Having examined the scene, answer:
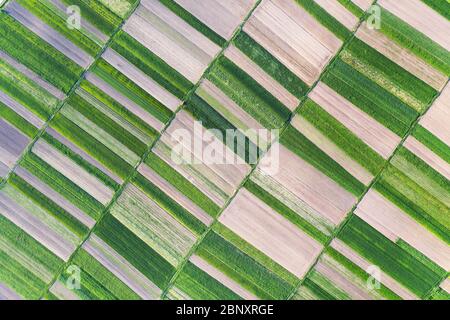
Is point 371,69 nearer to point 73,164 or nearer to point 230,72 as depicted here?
point 230,72

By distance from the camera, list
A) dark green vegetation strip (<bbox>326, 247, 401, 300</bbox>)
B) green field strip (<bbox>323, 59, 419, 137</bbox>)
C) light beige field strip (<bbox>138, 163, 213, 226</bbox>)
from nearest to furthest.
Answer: green field strip (<bbox>323, 59, 419, 137</bbox>) → dark green vegetation strip (<bbox>326, 247, 401, 300</bbox>) → light beige field strip (<bbox>138, 163, 213, 226</bbox>)


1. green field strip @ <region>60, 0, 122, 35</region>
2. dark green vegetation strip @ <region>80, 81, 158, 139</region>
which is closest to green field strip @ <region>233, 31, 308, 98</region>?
dark green vegetation strip @ <region>80, 81, 158, 139</region>

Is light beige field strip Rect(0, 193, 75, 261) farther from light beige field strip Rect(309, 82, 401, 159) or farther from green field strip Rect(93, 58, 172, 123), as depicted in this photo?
light beige field strip Rect(309, 82, 401, 159)

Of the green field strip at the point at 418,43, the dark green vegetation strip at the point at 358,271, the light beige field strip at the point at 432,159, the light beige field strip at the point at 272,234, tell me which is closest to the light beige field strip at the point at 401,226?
the dark green vegetation strip at the point at 358,271

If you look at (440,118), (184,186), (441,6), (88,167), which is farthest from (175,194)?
(441,6)

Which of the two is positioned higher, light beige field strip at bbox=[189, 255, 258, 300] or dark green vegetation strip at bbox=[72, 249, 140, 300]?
light beige field strip at bbox=[189, 255, 258, 300]

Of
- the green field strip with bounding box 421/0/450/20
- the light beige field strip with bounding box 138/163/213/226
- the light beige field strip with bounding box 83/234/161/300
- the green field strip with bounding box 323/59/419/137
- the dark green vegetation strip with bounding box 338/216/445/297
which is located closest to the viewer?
the green field strip with bounding box 421/0/450/20
